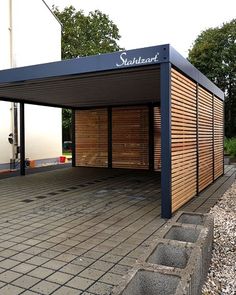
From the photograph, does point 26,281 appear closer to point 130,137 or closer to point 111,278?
point 111,278

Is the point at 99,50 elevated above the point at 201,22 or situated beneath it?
situated beneath

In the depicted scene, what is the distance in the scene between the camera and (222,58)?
24.1 m

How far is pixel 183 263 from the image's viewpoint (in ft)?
10.7

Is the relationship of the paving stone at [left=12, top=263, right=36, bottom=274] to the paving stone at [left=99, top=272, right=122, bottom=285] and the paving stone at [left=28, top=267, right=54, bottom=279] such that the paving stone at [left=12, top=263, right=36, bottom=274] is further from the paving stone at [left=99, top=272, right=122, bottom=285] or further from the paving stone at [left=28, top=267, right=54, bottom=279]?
the paving stone at [left=99, top=272, right=122, bottom=285]

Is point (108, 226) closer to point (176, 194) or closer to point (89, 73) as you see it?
point (176, 194)

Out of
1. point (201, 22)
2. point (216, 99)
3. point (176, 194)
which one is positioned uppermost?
point (201, 22)

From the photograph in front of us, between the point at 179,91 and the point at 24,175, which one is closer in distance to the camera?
the point at 179,91

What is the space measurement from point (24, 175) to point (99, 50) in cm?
1648

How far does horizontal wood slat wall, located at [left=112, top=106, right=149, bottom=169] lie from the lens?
13016 millimetres

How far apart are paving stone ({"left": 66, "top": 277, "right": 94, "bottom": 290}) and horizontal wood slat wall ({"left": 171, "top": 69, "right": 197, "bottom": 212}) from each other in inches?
110

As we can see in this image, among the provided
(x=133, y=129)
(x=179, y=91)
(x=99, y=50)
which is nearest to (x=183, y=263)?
(x=179, y=91)

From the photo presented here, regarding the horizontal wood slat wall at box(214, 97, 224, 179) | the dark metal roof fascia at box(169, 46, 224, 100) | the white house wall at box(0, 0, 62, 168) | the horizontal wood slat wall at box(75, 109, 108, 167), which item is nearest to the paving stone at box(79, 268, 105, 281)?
the dark metal roof fascia at box(169, 46, 224, 100)

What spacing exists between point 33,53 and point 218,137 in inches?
328

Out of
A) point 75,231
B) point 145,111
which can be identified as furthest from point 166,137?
point 145,111
